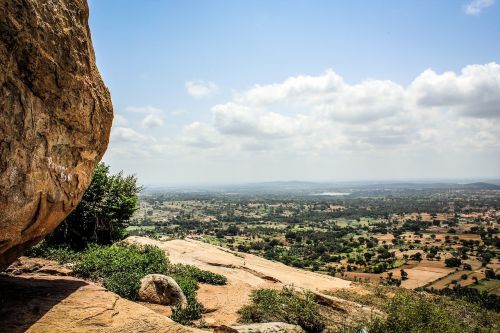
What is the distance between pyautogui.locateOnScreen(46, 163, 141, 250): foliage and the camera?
2300cm

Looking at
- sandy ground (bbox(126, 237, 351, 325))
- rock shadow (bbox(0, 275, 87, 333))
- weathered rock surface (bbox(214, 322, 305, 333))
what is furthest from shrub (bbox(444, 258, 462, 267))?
rock shadow (bbox(0, 275, 87, 333))

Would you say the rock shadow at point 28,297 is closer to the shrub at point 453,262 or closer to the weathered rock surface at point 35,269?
the weathered rock surface at point 35,269

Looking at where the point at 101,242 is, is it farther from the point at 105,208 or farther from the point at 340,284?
the point at 340,284

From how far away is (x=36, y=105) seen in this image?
→ 9180 millimetres

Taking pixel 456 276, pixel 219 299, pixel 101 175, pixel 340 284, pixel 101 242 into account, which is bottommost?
pixel 456 276

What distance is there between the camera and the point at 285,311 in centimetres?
1575

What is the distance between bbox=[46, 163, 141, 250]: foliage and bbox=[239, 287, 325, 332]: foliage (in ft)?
40.3

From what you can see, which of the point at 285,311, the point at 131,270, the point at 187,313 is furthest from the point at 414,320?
the point at 131,270

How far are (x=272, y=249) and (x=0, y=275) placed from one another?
276 feet

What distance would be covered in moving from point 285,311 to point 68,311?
8.63 m

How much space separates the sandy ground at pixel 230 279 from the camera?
A: 650 inches

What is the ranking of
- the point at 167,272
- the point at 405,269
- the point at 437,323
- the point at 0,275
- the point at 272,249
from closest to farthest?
the point at 0,275
the point at 437,323
the point at 167,272
the point at 405,269
the point at 272,249

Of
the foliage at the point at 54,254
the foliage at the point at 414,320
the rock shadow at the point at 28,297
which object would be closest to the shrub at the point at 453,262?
the foliage at the point at 414,320

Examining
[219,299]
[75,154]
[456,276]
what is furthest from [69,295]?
[456,276]
